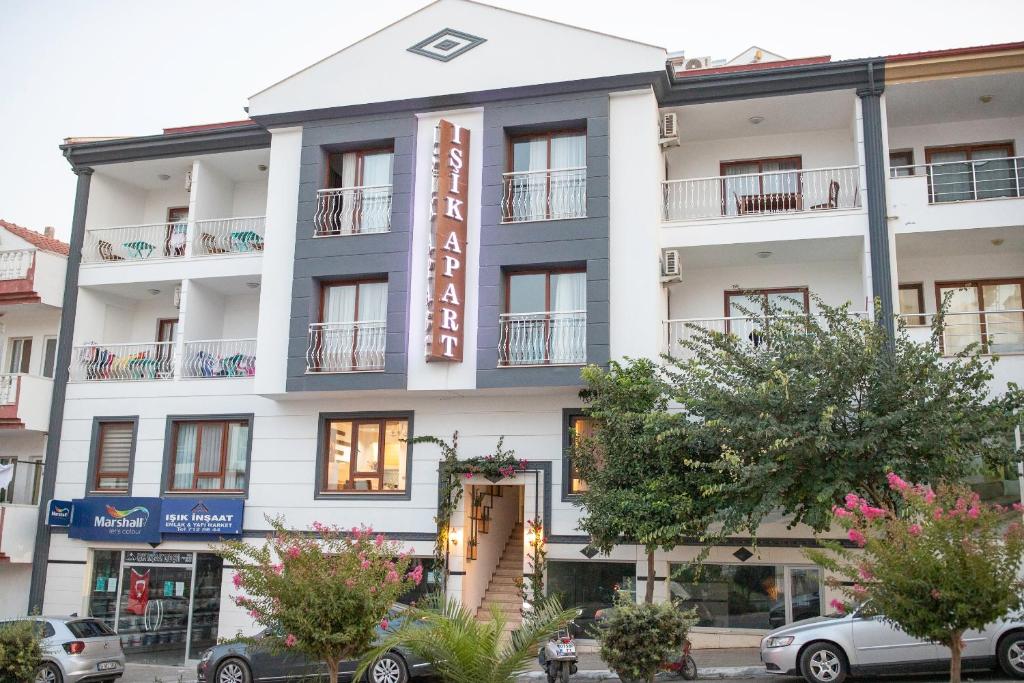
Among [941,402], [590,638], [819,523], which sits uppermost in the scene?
[941,402]

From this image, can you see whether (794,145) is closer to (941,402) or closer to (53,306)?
(941,402)

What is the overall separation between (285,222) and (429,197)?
3.44 m

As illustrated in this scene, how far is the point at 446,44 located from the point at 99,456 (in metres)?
11.9

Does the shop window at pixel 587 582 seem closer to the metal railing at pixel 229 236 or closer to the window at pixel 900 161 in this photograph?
the window at pixel 900 161

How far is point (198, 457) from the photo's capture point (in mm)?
22766

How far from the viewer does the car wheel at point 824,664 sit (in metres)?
15.1

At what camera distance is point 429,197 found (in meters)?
21.2

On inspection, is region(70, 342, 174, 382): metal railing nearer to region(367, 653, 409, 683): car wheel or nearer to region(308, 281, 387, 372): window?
region(308, 281, 387, 372): window

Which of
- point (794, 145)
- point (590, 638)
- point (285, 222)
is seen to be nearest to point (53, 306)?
point (285, 222)

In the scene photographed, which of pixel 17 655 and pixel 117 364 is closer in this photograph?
pixel 17 655

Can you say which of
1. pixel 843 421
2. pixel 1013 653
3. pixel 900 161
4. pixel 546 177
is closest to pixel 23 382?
pixel 546 177

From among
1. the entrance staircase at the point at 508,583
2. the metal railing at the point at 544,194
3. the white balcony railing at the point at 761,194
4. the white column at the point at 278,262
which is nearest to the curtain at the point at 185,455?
the white column at the point at 278,262

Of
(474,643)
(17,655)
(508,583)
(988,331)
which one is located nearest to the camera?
(474,643)

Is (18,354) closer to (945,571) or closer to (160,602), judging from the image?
(160,602)
